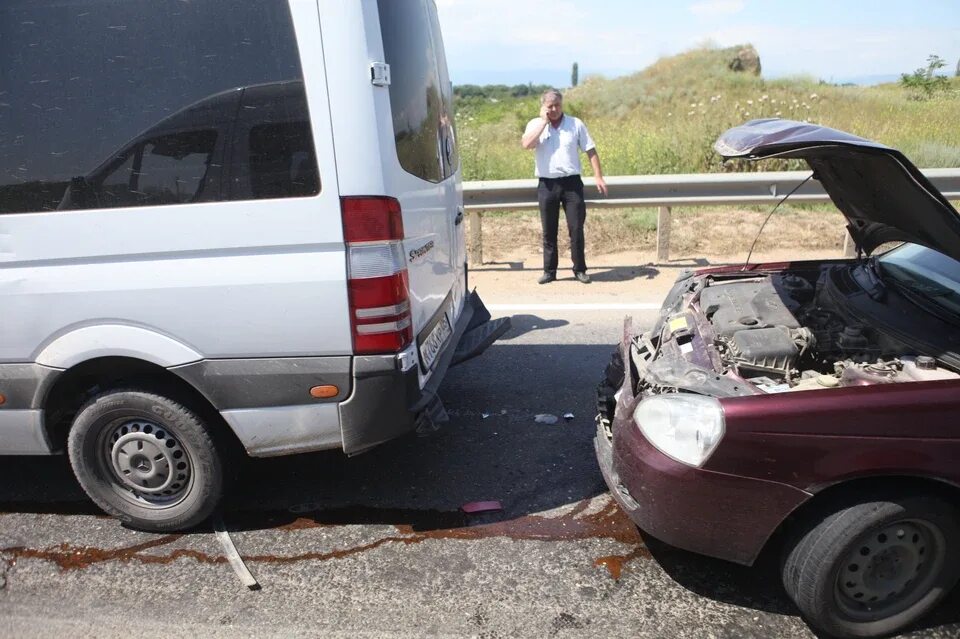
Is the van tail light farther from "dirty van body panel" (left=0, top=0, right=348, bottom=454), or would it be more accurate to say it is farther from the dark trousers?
the dark trousers

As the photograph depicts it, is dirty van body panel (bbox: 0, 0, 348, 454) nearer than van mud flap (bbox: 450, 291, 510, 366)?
Yes

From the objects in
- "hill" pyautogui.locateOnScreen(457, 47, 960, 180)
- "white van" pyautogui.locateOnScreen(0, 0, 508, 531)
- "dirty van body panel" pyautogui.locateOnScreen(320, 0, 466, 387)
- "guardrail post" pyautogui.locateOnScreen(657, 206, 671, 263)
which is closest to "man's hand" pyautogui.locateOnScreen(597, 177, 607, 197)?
"guardrail post" pyautogui.locateOnScreen(657, 206, 671, 263)

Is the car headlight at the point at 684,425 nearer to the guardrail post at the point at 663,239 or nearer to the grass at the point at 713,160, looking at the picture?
the guardrail post at the point at 663,239

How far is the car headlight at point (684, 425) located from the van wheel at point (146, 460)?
188cm

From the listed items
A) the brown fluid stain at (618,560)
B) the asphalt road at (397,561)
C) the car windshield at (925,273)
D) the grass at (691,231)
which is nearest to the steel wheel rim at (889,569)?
the asphalt road at (397,561)

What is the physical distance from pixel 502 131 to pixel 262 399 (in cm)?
1956

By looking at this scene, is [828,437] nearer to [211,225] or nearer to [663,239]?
[211,225]

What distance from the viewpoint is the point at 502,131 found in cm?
2148

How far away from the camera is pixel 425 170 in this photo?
3340mm

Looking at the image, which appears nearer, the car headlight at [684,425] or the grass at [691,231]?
the car headlight at [684,425]

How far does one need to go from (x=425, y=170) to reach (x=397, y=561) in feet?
5.80

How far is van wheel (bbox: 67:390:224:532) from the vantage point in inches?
120

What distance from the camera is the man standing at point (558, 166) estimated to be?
701 centimetres

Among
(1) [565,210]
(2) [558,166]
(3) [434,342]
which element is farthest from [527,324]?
(3) [434,342]
